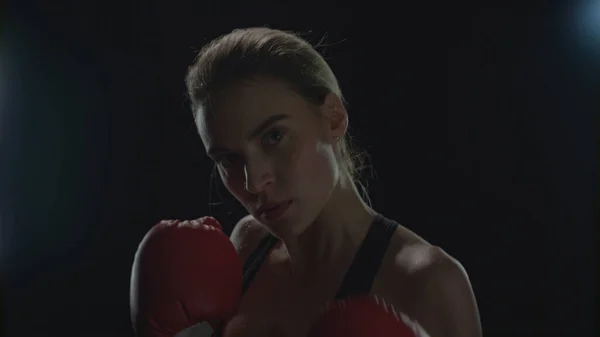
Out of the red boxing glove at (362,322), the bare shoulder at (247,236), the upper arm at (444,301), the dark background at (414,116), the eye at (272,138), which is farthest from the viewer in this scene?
the dark background at (414,116)

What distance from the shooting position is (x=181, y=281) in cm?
84

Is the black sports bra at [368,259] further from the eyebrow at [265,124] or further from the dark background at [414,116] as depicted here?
the dark background at [414,116]

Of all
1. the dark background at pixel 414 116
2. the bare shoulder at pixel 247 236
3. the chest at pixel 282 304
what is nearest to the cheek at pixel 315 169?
the chest at pixel 282 304

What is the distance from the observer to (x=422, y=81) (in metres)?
2.08

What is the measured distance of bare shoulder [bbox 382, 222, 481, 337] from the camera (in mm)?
742

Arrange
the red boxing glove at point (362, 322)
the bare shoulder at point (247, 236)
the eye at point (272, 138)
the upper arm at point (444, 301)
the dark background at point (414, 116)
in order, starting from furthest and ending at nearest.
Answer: the dark background at point (414, 116) < the bare shoulder at point (247, 236) < the eye at point (272, 138) < the upper arm at point (444, 301) < the red boxing glove at point (362, 322)

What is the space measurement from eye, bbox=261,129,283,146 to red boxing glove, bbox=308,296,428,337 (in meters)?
0.27

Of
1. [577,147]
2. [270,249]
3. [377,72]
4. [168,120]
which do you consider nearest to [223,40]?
[270,249]

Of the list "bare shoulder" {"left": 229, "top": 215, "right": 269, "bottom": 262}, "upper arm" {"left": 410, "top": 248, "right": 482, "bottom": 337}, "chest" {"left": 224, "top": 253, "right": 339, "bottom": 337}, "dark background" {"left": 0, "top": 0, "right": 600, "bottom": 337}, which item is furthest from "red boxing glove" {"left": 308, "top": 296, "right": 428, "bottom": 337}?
"dark background" {"left": 0, "top": 0, "right": 600, "bottom": 337}

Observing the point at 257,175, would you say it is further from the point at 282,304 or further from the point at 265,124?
the point at 282,304

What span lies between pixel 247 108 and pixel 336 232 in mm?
241

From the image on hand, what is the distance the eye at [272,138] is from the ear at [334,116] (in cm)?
9

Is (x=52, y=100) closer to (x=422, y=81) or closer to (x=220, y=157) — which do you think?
(x=422, y=81)

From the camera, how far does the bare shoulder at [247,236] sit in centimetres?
110
